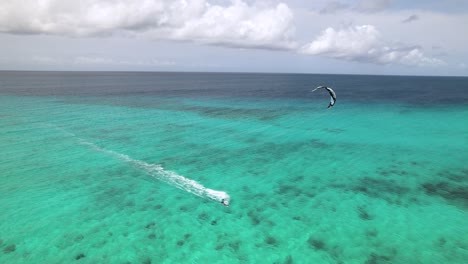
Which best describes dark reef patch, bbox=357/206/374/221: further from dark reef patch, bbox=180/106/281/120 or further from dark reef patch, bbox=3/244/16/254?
dark reef patch, bbox=180/106/281/120

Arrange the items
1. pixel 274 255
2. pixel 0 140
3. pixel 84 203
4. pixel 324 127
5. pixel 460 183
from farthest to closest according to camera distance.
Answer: pixel 324 127 → pixel 0 140 → pixel 460 183 → pixel 84 203 → pixel 274 255

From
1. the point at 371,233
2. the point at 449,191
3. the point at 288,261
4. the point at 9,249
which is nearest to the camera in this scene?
the point at 288,261

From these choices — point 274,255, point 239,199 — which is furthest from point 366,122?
point 274,255

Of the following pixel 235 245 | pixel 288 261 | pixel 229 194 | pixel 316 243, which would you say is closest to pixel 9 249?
pixel 235 245

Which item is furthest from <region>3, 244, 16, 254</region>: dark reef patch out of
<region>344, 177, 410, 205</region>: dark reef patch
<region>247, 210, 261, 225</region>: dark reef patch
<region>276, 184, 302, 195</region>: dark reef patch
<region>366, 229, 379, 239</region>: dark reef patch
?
→ <region>344, 177, 410, 205</region>: dark reef patch

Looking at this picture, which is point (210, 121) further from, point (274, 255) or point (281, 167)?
point (274, 255)

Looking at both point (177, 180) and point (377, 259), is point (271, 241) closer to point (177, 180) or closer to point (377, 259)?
point (377, 259)
